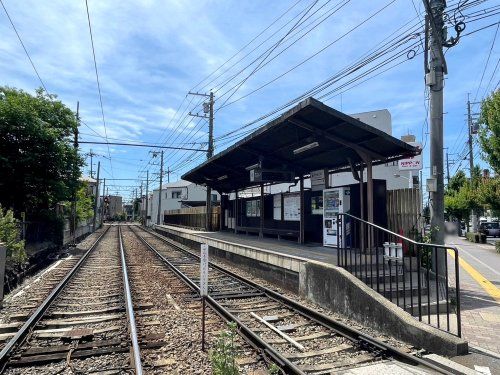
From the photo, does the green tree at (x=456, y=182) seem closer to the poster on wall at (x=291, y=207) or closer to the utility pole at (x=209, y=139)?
the utility pole at (x=209, y=139)

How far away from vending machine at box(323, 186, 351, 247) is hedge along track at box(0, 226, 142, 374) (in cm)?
657

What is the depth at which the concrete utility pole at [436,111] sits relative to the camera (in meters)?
9.56

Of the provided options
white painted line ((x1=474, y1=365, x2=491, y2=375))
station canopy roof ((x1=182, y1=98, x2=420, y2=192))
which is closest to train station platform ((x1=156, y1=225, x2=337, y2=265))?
station canopy roof ((x1=182, y1=98, x2=420, y2=192))

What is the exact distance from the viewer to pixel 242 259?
1384cm

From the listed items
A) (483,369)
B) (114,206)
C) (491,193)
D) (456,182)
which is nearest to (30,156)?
(483,369)

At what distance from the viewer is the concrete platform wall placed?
537cm

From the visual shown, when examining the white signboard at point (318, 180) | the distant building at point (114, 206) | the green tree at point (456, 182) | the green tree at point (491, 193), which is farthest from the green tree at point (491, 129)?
the distant building at point (114, 206)

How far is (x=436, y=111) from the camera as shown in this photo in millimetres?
9766

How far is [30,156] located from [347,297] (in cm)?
1754

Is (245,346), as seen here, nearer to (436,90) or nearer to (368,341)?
(368,341)

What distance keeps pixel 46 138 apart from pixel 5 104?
2305 mm

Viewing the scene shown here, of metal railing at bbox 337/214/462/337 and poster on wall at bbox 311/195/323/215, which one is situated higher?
poster on wall at bbox 311/195/323/215

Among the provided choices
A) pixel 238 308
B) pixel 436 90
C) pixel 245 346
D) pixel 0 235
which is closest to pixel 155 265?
pixel 0 235

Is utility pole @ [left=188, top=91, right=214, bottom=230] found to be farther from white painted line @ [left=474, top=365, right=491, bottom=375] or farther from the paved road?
white painted line @ [left=474, top=365, right=491, bottom=375]
